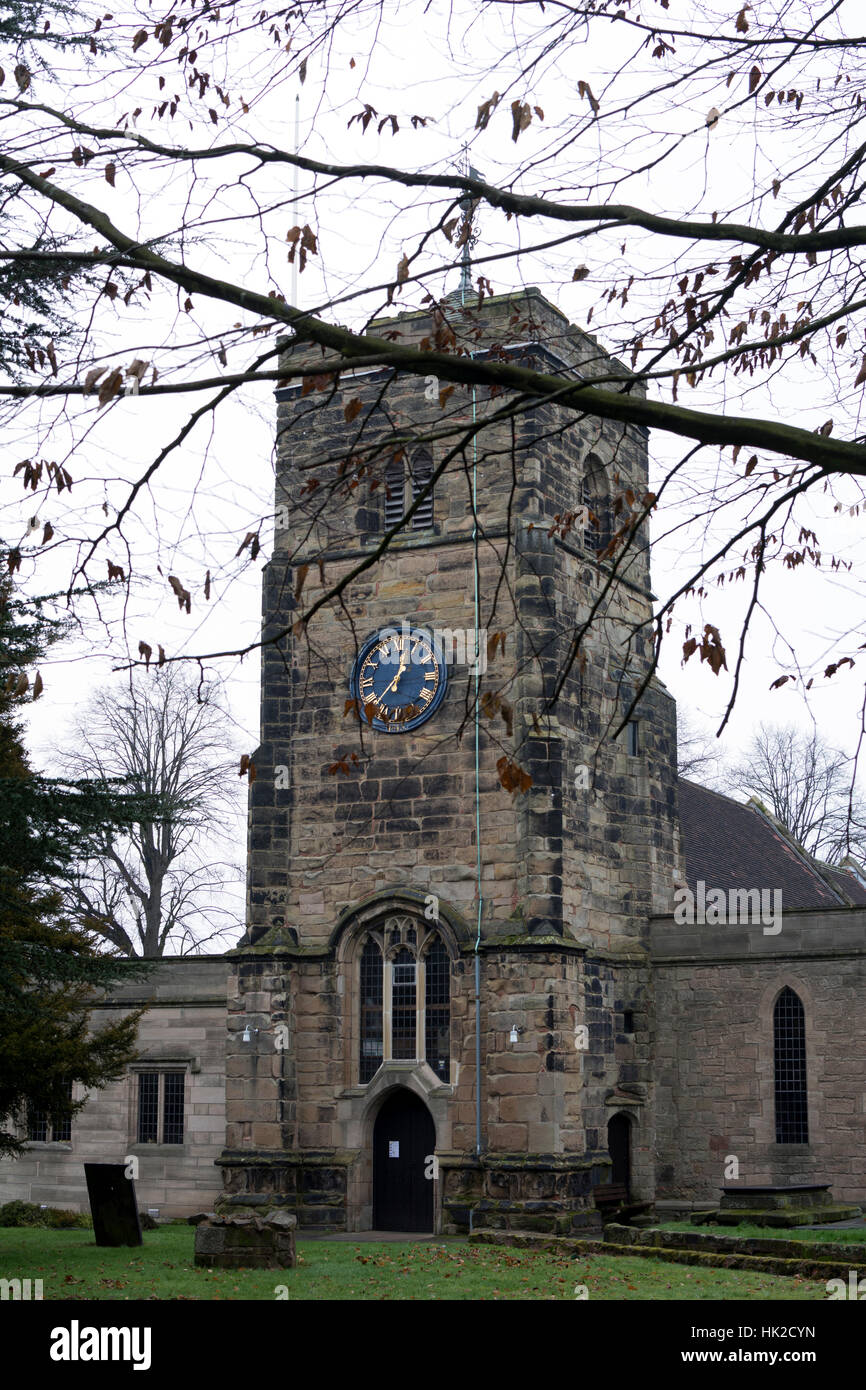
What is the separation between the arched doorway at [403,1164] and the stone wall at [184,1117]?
4372mm

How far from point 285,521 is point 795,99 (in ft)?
54.1

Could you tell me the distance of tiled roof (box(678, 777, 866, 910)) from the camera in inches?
1182

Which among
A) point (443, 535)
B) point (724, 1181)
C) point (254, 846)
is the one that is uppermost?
point (443, 535)

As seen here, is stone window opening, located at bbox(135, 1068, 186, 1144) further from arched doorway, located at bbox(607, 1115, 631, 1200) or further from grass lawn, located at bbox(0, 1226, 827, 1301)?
arched doorway, located at bbox(607, 1115, 631, 1200)

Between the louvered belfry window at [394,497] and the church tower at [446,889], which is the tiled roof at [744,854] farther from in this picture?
the louvered belfry window at [394,497]

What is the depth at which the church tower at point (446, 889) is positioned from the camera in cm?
2223

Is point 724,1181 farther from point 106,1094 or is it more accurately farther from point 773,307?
point 773,307

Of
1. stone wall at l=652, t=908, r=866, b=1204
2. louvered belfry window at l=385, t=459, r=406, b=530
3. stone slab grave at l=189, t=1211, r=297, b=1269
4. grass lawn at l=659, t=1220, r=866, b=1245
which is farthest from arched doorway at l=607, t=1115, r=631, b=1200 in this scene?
louvered belfry window at l=385, t=459, r=406, b=530

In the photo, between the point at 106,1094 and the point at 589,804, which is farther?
the point at 106,1094

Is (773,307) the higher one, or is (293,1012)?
(773,307)
